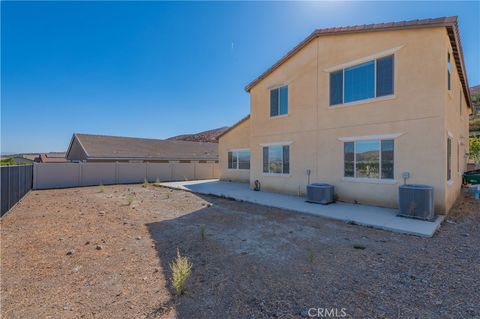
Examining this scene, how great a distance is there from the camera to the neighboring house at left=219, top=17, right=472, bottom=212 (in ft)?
23.4

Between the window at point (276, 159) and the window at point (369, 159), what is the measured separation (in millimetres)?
2917

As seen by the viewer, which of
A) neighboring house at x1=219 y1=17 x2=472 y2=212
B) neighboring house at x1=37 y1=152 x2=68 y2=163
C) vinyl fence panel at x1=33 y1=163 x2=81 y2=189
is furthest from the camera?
neighboring house at x1=37 y1=152 x2=68 y2=163

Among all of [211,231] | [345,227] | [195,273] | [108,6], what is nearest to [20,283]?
[195,273]

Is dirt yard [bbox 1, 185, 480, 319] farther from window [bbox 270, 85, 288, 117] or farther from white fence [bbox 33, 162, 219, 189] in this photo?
white fence [bbox 33, 162, 219, 189]

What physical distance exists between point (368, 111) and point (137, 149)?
2252 centimetres

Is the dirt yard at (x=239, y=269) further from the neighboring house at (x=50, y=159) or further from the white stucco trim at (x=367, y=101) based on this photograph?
the neighboring house at (x=50, y=159)

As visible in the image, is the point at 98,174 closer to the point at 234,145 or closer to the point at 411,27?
the point at 234,145

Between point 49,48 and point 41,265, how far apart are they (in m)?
11.7

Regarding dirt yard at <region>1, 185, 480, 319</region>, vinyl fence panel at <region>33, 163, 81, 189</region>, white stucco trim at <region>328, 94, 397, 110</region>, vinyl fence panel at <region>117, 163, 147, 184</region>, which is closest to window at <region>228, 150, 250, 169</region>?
white stucco trim at <region>328, 94, 397, 110</region>

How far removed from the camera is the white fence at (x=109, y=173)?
1630 cm

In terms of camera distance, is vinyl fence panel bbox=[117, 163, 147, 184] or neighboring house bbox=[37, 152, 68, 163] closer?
vinyl fence panel bbox=[117, 163, 147, 184]

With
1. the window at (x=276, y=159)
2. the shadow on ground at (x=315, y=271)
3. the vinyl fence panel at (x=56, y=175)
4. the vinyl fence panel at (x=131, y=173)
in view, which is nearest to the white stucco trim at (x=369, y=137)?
the window at (x=276, y=159)

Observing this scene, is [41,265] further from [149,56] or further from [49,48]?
[149,56]

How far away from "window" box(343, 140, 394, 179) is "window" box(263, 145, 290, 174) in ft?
9.57
